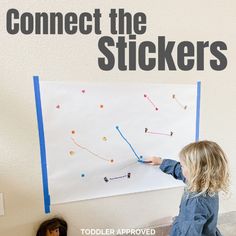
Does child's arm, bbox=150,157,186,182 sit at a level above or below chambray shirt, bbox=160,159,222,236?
above

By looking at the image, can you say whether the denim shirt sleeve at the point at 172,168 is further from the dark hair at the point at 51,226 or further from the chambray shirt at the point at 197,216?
the dark hair at the point at 51,226

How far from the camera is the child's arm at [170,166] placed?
1068mm

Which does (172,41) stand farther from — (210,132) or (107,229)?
(107,229)

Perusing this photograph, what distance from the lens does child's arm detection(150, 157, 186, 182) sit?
42.1 inches

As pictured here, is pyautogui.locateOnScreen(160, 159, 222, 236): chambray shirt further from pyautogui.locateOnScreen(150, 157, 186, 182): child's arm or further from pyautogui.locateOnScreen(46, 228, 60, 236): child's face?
pyautogui.locateOnScreen(46, 228, 60, 236): child's face

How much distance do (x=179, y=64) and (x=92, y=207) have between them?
626 mm

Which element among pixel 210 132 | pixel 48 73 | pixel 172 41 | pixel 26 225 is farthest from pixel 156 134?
pixel 26 225

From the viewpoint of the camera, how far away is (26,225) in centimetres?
101

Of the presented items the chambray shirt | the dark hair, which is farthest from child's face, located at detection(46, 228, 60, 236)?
the chambray shirt

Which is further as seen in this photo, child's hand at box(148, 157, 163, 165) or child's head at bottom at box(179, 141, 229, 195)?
child's hand at box(148, 157, 163, 165)

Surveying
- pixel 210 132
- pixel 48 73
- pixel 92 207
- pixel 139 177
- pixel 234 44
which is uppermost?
pixel 234 44

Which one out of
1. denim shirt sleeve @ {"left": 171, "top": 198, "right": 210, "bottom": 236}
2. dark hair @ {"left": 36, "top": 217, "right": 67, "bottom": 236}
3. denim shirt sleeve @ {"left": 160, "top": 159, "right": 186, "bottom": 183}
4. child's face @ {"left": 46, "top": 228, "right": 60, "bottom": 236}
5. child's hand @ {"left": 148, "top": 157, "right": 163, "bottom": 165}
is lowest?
child's face @ {"left": 46, "top": 228, "right": 60, "bottom": 236}

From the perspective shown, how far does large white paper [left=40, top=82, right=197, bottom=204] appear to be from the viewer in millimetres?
976

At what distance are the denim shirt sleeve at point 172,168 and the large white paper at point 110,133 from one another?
31mm
